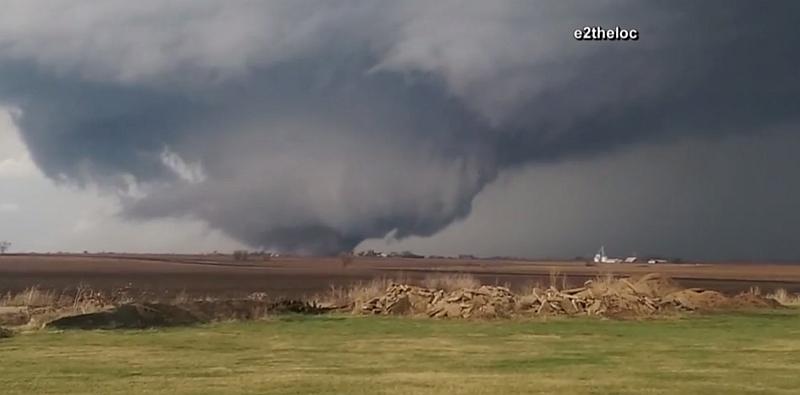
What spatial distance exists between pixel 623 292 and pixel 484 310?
21.7 ft

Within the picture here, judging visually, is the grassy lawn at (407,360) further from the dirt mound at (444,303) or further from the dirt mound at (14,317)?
the dirt mound at (444,303)

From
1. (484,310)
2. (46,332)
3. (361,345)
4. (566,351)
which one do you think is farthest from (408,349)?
(484,310)

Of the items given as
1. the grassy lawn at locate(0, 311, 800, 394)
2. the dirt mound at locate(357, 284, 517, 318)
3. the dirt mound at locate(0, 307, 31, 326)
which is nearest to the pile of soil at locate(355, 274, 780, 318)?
the dirt mound at locate(357, 284, 517, 318)

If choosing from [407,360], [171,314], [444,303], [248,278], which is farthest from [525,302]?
[248,278]

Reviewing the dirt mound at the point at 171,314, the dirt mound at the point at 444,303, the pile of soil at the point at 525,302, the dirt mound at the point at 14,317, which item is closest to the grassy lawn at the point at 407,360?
the dirt mound at the point at 171,314

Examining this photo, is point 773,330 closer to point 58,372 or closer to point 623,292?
point 623,292

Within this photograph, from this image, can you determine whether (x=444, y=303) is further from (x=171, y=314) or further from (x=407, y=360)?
(x=407, y=360)

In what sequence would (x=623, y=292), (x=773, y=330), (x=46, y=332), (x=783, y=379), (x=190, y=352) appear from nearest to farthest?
1. (x=783, y=379)
2. (x=190, y=352)
3. (x=46, y=332)
4. (x=773, y=330)
5. (x=623, y=292)

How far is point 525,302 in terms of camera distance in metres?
41.7

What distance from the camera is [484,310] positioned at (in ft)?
131

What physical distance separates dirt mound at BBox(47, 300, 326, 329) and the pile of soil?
12.6 feet

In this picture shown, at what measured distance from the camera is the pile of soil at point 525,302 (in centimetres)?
4022

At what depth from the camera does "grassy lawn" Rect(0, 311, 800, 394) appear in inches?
749

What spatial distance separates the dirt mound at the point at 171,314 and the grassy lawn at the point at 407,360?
1422mm
